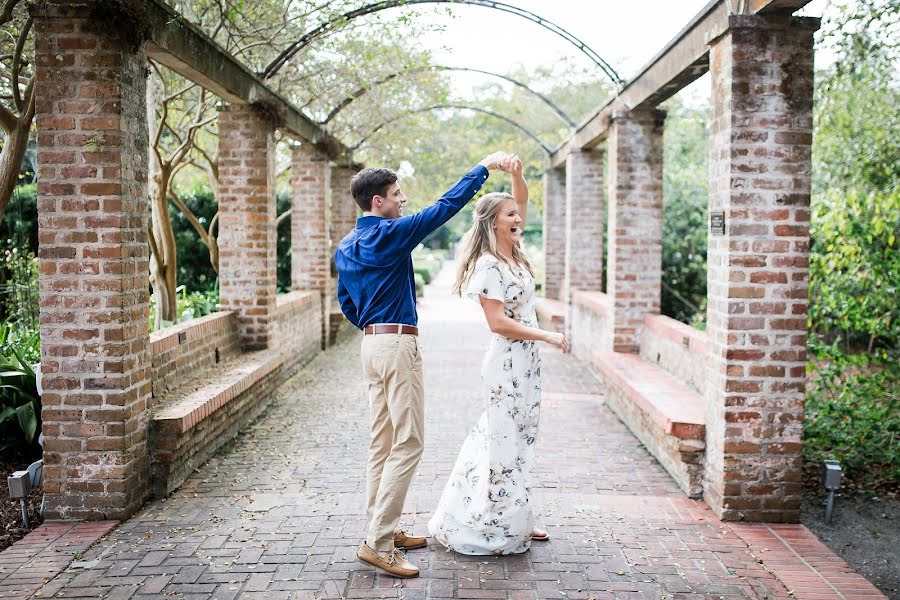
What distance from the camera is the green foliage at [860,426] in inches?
235

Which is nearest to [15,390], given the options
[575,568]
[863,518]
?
[575,568]

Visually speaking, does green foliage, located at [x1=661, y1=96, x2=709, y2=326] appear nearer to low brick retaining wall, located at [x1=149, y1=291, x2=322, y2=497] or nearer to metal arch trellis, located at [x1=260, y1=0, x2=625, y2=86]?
metal arch trellis, located at [x1=260, y1=0, x2=625, y2=86]

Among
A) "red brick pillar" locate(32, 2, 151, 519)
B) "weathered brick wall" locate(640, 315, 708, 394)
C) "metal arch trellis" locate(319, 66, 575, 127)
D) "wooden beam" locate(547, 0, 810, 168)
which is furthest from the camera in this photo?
"metal arch trellis" locate(319, 66, 575, 127)

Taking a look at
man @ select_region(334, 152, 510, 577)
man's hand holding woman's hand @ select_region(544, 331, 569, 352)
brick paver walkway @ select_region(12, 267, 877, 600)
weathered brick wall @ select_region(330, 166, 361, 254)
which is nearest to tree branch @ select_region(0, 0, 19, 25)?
man @ select_region(334, 152, 510, 577)

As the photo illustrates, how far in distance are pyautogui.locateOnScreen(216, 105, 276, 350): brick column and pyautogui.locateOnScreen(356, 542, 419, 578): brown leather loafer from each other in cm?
455

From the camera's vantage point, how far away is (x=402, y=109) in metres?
13.1

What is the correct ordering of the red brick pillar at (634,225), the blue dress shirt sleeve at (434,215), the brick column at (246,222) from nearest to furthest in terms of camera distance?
1. the blue dress shirt sleeve at (434,215)
2. the brick column at (246,222)
3. the red brick pillar at (634,225)

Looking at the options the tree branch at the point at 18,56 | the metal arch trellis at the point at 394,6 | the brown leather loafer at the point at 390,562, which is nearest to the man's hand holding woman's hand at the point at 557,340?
the brown leather loafer at the point at 390,562

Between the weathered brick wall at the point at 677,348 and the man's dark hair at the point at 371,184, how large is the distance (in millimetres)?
3104

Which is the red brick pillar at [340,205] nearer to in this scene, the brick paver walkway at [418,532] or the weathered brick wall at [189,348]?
the weathered brick wall at [189,348]

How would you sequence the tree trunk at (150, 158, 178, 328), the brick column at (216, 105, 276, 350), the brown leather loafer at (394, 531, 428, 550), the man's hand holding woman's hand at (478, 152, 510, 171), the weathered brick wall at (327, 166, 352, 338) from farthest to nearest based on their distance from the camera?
the weathered brick wall at (327, 166, 352, 338), the tree trunk at (150, 158, 178, 328), the brick column at (216, 105, 276, 350), the brown leather loafer at (394, 531, 428, 550), the man's hand holding woman's hand at (478, 152, 510, 171)

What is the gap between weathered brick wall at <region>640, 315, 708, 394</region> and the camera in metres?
6.40

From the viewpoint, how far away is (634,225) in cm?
866

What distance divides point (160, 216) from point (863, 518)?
7392mm
